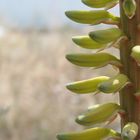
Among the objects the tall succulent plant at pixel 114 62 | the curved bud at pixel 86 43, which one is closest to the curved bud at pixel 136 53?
the tall succulent plant at pixel 114 62

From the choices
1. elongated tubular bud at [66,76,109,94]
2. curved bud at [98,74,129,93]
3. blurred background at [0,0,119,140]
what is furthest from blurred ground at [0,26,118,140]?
curved bud at [98,74,129,93]

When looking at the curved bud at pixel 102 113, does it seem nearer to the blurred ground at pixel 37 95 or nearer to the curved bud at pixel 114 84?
the curved bud at pixel 114 84

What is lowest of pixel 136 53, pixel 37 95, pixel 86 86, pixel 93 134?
pixel 37 95

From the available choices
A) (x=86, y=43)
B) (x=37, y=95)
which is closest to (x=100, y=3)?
(x=86, y=43)

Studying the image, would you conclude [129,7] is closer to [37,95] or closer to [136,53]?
[136,53]

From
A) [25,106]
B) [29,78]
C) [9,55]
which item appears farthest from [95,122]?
[9,55]

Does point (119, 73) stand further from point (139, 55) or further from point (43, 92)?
point (43, 92)
